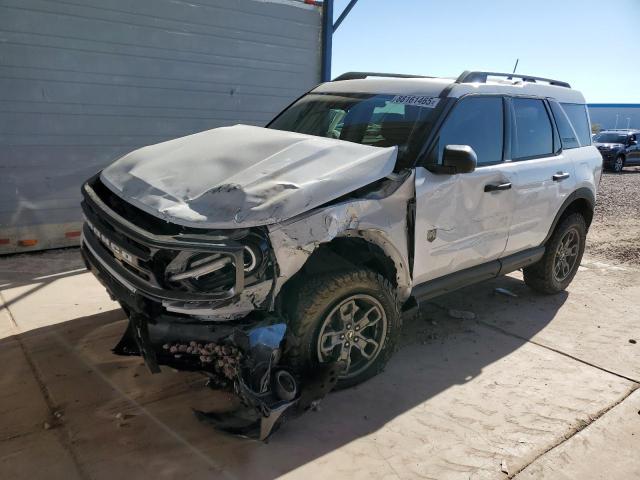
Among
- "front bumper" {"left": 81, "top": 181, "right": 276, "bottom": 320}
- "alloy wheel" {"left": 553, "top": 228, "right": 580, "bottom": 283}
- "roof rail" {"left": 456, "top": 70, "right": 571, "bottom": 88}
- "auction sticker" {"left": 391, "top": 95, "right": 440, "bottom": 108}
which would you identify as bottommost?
"alloy wheel" {"left": 553, "top": 228, "right": 580, "bottom": 283}

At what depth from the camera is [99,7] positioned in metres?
6.08

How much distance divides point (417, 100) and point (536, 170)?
52.0 inches

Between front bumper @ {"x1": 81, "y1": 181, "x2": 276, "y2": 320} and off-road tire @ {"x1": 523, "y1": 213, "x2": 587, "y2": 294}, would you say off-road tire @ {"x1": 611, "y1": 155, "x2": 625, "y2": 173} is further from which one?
front bumper @ {"x1": 81, "y1": 181, "x2": 276, "y2": 320}

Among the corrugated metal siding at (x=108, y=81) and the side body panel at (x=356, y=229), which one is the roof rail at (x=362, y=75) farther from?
the corrugated metal siding at (x=108, y=81)

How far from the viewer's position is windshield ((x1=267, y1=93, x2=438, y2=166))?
3.59 m

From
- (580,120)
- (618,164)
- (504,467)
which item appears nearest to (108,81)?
(580,120)

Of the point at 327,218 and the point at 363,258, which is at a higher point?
the point at 327,218

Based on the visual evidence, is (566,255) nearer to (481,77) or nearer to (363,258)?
(481,77)

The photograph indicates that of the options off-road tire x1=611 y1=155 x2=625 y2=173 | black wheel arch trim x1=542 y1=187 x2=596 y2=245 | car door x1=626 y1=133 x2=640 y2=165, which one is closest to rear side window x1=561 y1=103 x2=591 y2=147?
black wheel arch trim x1=542 y1=187 x2=596 y2=245

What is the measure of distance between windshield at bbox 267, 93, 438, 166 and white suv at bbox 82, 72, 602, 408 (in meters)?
0.01

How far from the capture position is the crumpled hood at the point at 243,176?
8.70ft

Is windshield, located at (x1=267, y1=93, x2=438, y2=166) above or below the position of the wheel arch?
above

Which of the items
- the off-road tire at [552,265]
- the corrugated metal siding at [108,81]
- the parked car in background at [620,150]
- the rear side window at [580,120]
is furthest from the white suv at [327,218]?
the parked car in background at [620,150]

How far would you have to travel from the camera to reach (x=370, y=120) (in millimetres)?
3854
